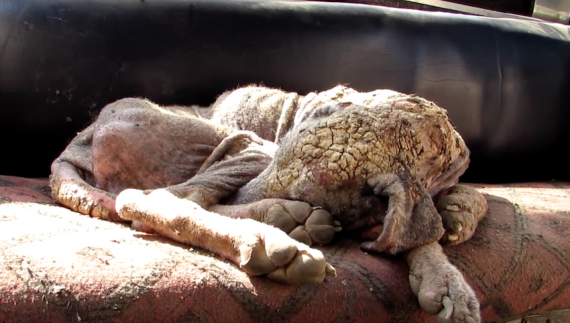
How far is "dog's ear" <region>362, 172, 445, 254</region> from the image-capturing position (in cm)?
166

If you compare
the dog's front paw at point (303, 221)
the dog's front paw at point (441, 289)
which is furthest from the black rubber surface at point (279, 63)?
the dog's front paw at point (441, 289)

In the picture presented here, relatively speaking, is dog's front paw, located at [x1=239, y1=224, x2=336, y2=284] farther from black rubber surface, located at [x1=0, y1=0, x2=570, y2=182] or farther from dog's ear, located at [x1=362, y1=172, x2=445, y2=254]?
black rubber surface, located at [x1=0, y1=0, x2=570, y2=182]

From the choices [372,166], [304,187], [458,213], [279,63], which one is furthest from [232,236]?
[279,63]

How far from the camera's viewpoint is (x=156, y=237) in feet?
5.79

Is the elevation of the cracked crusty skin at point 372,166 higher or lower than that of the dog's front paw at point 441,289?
higher

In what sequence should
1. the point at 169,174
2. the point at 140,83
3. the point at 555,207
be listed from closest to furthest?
the point at 169,174
the point at 555,207
the point at 140,83

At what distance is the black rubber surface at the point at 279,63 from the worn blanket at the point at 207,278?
0.92 m

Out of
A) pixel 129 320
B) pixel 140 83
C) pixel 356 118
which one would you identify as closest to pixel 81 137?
pixel 140 83

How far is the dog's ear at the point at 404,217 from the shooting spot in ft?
5.44

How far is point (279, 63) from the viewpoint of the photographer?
314 centimetres

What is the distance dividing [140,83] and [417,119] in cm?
158

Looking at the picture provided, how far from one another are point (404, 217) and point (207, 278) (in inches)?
21.2

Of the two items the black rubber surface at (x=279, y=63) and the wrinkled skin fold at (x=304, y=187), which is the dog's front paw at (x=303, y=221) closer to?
the wrinkled skin fold at (x=304, y=187)

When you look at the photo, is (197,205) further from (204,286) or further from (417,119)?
(417,119)
